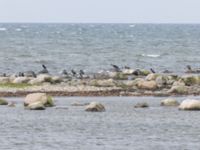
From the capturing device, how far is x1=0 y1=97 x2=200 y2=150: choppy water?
108 ft

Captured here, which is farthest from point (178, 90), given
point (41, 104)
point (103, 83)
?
point (41, 104)

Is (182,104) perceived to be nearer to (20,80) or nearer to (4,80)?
(20,80)

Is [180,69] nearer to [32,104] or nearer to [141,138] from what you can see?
[32,104]

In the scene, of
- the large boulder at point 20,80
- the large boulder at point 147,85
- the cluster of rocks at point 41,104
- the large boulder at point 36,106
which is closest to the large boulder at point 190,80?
the large boulder at point 147,85

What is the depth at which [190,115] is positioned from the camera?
4197cm

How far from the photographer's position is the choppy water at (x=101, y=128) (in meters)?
32.8

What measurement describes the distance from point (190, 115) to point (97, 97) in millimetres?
10464

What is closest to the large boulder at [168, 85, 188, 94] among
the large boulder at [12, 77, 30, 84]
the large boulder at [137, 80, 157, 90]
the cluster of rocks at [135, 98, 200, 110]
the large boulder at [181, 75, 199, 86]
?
the large boulder at [137, 80, 157, 90]

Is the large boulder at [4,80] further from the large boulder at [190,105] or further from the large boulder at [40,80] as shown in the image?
the large boulder at [190,105]

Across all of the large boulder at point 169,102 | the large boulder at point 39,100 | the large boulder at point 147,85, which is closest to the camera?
the large boulder at point 39,100

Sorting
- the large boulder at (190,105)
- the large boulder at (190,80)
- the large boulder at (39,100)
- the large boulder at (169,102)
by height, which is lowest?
the large boulder at (190,80)

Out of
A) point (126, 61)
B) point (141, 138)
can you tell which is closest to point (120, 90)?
point (141, 138)

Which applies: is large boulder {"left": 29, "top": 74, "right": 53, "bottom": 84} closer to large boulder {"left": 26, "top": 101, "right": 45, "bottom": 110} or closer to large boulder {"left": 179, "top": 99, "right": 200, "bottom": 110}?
large boulder {"left": 26, "top": 101, "right": 45, "bottom": 110}

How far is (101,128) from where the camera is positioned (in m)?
37.4
